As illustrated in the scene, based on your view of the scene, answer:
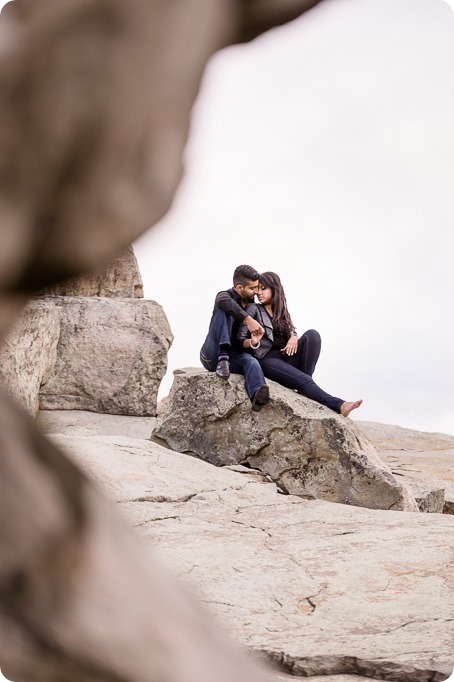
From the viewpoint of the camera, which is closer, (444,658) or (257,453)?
(444,658)

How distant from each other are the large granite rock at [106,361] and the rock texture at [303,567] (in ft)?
8.56

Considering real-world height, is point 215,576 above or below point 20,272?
below

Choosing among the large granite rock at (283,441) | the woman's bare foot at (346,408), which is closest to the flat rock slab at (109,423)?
the large granite rock at (283,441)

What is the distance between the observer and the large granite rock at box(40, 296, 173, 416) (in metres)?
6.37

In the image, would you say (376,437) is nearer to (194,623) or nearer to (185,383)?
(185,383)

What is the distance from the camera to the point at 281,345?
16.2 feet

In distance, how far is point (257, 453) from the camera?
4.59 meters

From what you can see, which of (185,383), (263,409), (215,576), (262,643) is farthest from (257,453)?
(262,643)

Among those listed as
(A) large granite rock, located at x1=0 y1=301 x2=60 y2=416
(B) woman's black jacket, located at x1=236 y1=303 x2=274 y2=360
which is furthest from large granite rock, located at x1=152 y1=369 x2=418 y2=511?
(A) large granite rock, located at x1=0 y1=301 x2=60 y2=416

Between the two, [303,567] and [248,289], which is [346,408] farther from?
[303,567]

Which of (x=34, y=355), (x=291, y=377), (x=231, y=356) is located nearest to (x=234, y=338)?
(x=231, y=356)

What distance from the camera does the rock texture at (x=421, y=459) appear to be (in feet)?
16.3

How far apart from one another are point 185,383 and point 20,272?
4.29 m

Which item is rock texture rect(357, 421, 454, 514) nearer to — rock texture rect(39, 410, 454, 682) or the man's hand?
the man's hand
